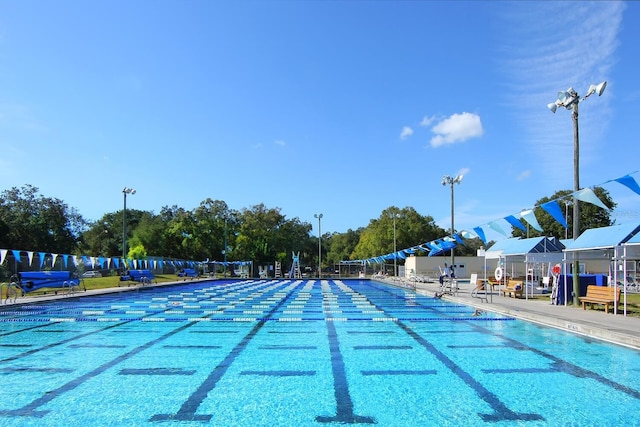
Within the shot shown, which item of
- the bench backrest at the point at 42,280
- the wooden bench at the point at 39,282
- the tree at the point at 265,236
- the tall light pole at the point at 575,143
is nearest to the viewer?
the tall light pole at the point at 575,143

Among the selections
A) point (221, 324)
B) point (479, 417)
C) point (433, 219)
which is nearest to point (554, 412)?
point (479, 417)

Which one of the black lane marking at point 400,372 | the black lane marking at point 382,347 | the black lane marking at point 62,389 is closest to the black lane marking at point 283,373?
the black lane marking at point 400,372

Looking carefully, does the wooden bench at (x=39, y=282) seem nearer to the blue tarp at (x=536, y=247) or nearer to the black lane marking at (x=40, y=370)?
the black lane marking at (x=40, y=370)

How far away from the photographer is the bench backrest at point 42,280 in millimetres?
19500

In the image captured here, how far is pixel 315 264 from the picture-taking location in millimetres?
84938

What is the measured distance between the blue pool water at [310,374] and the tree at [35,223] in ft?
128

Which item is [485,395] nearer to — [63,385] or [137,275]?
[63,385]

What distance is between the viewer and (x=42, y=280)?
808 inches

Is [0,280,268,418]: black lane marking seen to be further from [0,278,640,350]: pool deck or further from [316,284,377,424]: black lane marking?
[0,278,640,350]: pool deck

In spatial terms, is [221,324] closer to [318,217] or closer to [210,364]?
[210,364]

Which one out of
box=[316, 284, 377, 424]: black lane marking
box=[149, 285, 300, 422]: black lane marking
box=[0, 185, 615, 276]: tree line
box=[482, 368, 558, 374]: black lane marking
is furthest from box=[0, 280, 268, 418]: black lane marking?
box=[0, 185, 615, 276]: tree line

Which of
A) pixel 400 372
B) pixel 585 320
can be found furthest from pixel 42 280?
pixel 585 320

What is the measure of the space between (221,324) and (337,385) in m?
6.79

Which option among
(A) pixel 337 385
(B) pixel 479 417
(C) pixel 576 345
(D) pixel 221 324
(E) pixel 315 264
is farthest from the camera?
(E) pixel 315 264
